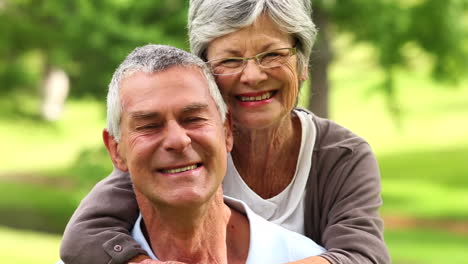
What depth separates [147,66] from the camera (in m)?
2.54

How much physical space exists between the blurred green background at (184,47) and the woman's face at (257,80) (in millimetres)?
2174

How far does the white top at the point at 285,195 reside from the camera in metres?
3.35

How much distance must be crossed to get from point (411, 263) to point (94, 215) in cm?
1111

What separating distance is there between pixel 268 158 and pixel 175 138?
1.06 m

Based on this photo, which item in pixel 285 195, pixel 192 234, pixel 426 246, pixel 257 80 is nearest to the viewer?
pixel 192 234

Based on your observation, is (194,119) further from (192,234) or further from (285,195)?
(285,195)

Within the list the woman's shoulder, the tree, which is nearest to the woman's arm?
the woman's shoulder

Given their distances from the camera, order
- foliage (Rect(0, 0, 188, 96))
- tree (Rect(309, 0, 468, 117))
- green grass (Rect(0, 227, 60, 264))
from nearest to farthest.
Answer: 1. foliage (Rect(0, 0, 188, 96))
2. tree (Rect(309, 0, 468, 117))
3. green grass (Rect(0, 227, 60, 264))

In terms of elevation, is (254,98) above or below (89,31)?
above

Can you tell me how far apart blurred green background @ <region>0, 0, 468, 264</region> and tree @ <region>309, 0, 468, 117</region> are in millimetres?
19

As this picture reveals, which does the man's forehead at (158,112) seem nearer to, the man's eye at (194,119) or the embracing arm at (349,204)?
the man's eye at (194,119)

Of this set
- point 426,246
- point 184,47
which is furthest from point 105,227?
point 426,246

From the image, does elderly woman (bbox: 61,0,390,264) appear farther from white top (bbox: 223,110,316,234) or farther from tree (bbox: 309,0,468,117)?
tree (bbox: 309,0,468,117)

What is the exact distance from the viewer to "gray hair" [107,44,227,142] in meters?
2.55
